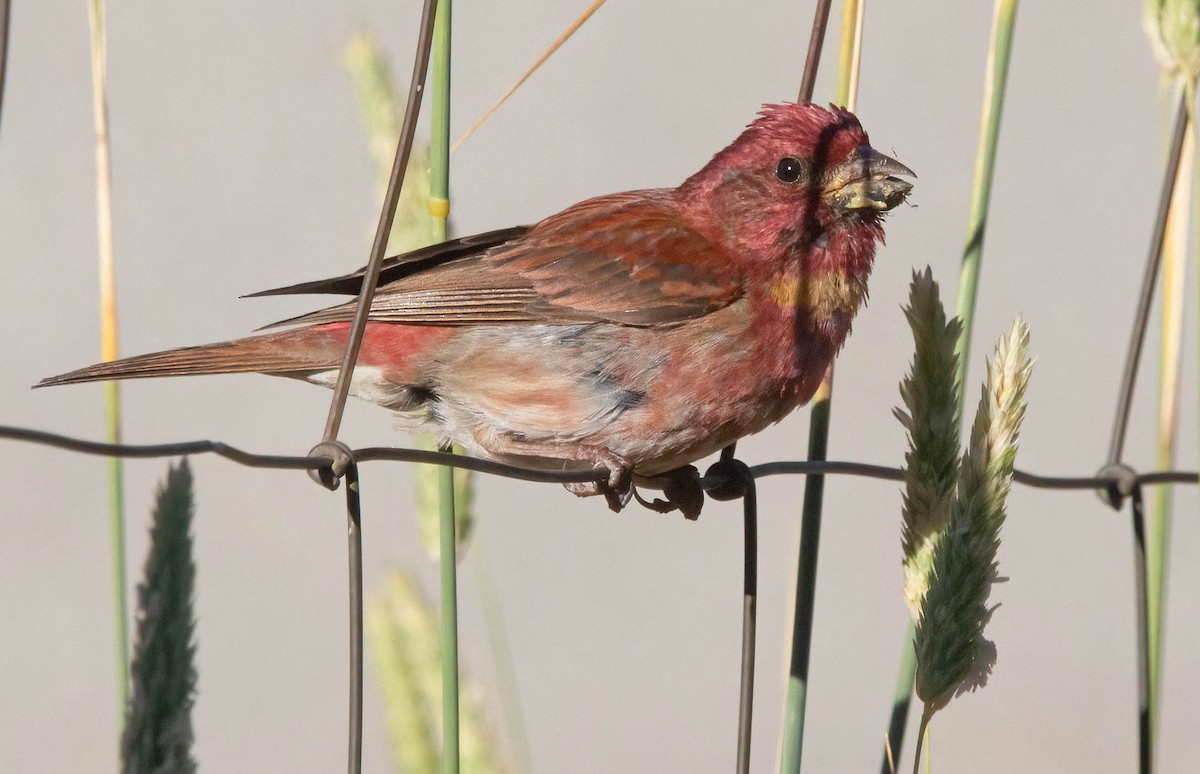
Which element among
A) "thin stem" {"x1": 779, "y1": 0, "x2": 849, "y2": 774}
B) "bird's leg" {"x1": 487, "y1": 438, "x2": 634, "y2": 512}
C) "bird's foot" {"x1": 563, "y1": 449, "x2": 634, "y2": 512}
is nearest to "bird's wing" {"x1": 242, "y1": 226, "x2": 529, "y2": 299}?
"bird's leg" {"x1": 487, "y1": 438, "x2": 634, "y2": 512}

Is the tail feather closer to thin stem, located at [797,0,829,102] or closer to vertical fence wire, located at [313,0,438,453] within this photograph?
vertical fence wire, located at [313,0,438,453]

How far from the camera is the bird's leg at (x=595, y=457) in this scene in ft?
11.3

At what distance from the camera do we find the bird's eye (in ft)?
12.0

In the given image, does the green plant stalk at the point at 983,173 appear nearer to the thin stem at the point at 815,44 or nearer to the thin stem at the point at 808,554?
the thin stem at the point at 808,554

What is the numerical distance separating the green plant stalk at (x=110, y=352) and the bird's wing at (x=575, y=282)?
2.96 feet

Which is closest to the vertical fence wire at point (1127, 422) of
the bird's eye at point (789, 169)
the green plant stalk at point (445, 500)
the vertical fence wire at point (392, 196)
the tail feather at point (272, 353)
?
the bird's eye at point (789, 169)

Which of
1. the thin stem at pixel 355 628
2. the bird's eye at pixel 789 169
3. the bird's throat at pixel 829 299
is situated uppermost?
the bird's eye at pixel 789 169

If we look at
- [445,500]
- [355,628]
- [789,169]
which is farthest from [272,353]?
[355,628]

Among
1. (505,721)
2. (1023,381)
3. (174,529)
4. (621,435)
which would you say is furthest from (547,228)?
(174,529)

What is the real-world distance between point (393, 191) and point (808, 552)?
118 cm

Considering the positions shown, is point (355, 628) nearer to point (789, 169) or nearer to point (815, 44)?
point (815, 44)

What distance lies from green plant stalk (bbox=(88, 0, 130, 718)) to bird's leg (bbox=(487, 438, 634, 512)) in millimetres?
1184

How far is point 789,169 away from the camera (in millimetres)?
3674

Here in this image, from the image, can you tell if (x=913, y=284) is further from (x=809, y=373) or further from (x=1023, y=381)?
(x=809, y=373)
